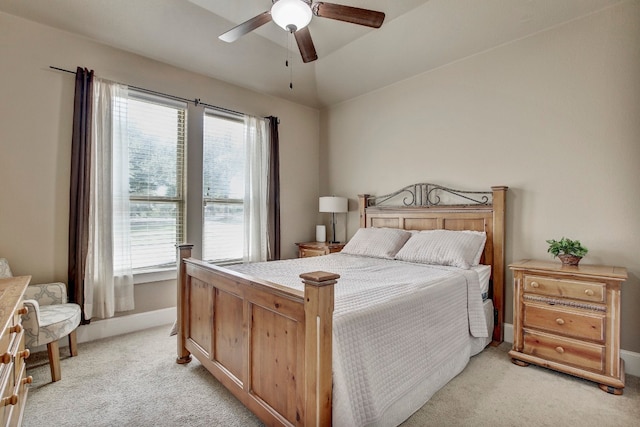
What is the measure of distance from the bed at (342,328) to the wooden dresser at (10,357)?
953mm

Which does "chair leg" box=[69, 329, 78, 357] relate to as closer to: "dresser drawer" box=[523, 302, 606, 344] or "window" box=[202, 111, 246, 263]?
"window" box=[202, 111, 246, 263]

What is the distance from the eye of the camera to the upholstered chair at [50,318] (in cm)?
208

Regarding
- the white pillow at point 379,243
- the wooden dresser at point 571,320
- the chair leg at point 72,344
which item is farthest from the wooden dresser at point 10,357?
the wooden dresser at point 571,320

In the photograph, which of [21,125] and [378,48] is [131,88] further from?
[378,48]

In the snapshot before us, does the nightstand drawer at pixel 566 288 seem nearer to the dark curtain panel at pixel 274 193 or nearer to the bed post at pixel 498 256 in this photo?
the bed post at pixel 498 256

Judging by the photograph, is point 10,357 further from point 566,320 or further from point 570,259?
point 570,259

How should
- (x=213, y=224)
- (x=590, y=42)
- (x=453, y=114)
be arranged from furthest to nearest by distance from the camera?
1. (x=213, y=224)
2. (x=453, y=114)
3. (x=590, y=42)

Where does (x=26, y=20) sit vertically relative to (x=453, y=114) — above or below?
above


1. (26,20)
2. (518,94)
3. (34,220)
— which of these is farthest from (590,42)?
(34,220)

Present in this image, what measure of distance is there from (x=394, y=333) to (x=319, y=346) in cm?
56

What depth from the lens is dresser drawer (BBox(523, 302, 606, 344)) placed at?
217 centimetres

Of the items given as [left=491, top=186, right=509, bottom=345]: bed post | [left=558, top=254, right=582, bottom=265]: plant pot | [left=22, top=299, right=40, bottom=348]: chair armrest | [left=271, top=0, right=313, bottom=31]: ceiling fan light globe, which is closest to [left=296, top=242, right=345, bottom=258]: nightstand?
[left=491, top=186, right=509, bottom=345]: bed post

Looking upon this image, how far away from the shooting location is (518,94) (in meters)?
2.96

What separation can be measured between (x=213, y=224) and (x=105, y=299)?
51.8 inches
